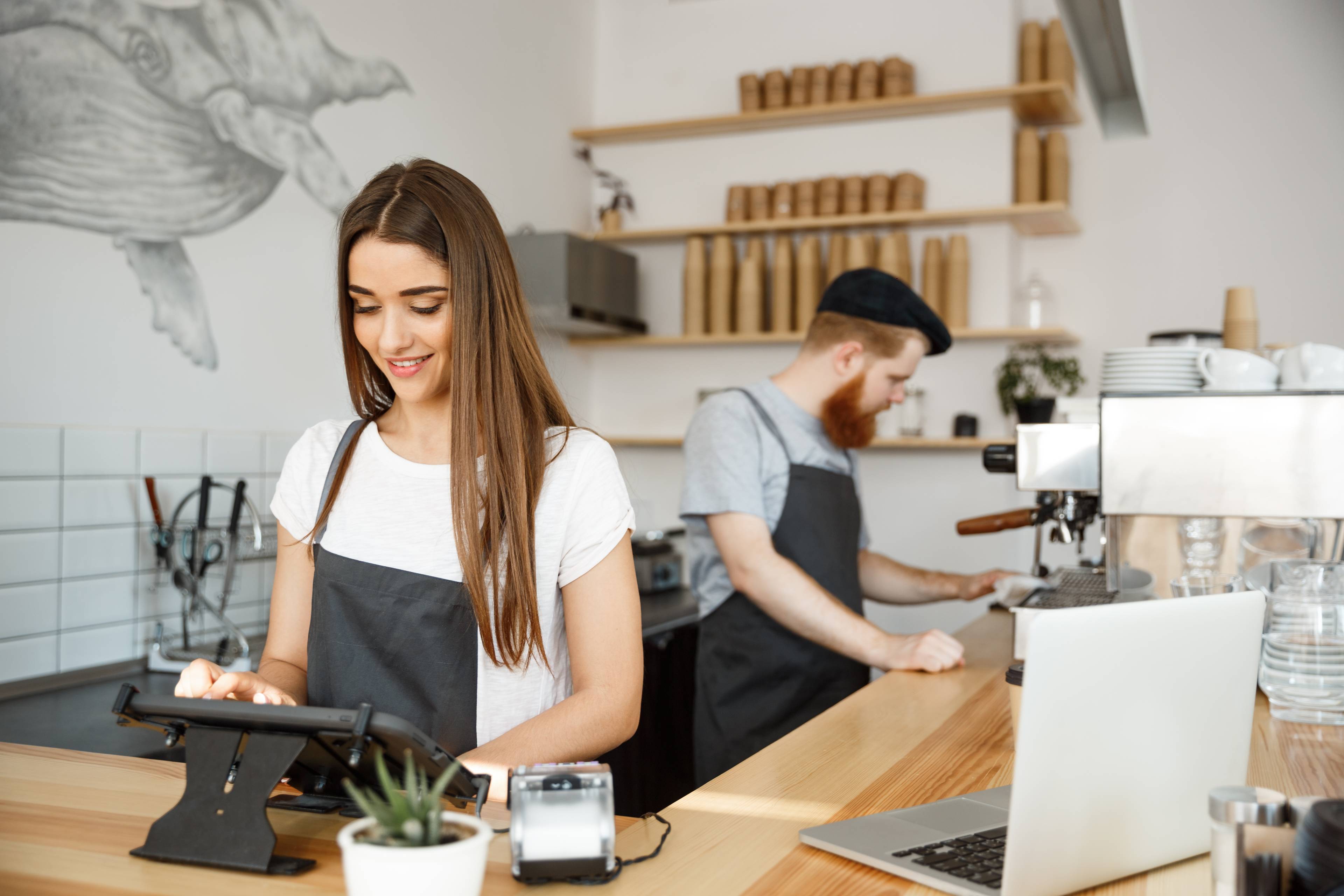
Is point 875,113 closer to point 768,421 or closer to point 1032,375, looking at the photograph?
point 1032,375

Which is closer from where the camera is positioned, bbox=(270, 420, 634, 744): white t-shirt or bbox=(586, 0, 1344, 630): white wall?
bbox=(270, 420, 634, 744): white t-shirt

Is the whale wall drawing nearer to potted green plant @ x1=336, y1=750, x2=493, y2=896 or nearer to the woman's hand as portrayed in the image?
the woman's hand

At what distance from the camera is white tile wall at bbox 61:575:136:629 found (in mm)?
2260

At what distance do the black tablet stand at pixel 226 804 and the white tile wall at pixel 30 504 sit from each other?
1.49 m

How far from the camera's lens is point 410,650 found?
4.13 ft

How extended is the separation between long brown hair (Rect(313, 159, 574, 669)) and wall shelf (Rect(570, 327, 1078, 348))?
2.49 m

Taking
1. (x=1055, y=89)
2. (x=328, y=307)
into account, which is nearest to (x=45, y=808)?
(x=328, y=307)

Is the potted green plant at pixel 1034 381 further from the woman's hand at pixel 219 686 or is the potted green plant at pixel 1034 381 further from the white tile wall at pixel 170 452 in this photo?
the woman's hand at pixel 219 686

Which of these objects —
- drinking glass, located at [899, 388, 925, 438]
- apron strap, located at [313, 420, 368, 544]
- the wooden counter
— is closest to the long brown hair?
apron strap, located at [313, 420, 368, 544]

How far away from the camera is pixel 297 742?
0.86 meters

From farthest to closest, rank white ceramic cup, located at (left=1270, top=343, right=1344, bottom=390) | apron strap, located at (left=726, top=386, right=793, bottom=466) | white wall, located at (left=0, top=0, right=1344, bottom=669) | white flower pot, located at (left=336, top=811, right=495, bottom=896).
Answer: white wall, located at (left=0, top=0, right=1344, bottom=669) → apron strap, located at (left=726, top=386, right=793, bottom=466) → white ceramic cup, located at (left=1270, top=343, right=1344, bottom=390) → white flower pot, located at (left=336, top=811, right=495, bottom=896)

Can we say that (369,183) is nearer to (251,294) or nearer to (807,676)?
(807,676)

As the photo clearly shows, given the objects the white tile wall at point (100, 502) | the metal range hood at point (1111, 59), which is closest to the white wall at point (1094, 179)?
the metal range hood at point (1111, 59)

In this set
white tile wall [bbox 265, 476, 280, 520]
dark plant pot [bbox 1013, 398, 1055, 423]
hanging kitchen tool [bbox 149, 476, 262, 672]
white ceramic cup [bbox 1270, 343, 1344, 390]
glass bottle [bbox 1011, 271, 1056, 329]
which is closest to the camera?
white ceramic cup [bbox 1270, 343, 1344, 390]
